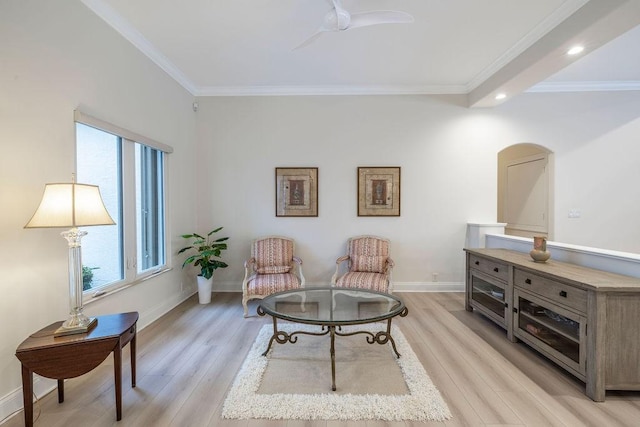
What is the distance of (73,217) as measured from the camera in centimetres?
165

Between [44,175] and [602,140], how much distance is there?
21.7ft

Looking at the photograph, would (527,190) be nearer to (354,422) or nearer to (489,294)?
(489,294)

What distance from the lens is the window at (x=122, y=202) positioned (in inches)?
95.3

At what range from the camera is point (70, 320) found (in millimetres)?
1771

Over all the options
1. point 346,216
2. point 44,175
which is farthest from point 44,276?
point 346,216

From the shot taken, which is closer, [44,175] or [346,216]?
[44,175]

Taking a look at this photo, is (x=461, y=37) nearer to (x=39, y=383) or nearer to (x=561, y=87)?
(x=561, y=87)

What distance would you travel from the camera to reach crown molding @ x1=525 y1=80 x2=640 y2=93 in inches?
159

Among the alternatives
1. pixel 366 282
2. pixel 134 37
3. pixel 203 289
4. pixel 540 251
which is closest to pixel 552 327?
pixel 540 251

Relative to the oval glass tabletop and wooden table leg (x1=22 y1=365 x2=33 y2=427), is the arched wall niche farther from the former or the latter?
wooden table leg (x1=22 y1=365 x2=33 y2=427)

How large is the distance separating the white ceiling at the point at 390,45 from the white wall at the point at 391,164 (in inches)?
12.5

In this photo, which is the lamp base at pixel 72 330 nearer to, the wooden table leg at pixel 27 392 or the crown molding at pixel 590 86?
the wooden table leg at pixel 27 392

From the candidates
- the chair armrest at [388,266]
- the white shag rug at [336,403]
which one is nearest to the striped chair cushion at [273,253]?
the chair armrest at [388,266]

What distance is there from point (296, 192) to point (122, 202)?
2.22 m
